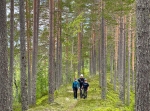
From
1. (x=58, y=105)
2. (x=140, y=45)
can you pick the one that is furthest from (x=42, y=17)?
(x=140, y=45)

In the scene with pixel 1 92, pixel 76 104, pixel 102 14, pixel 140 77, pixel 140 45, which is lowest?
pixel 76 104

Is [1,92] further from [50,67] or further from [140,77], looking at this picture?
[50,67]

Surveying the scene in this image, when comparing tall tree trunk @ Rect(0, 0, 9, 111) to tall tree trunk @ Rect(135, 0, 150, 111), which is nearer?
tall tree trunk @ Rect(135, 0, 150, 111)

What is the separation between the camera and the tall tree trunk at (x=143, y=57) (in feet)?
21.6

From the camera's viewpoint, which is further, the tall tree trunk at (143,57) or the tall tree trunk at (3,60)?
the tall tree trunk at (3,60)

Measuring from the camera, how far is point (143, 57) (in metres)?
6.62

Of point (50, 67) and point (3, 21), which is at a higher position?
point (3, 21)

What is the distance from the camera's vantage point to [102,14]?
17.3 meters

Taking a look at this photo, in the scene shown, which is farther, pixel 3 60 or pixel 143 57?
pixel 3 60

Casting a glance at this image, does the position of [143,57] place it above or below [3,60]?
above

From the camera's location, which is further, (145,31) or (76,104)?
(76,104)

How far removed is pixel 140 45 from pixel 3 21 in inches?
199

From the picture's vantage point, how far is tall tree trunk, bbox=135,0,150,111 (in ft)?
21.6

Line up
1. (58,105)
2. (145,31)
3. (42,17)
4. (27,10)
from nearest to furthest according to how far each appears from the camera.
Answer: (145,31) → (58,105) → (27,10) → (42,17)
